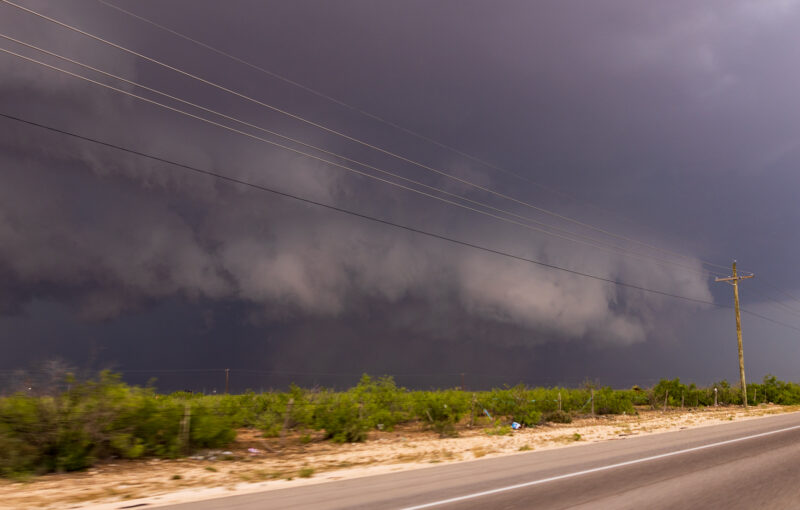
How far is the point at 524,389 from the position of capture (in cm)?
3012

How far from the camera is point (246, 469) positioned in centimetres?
1348

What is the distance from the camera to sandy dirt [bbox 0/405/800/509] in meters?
9.62

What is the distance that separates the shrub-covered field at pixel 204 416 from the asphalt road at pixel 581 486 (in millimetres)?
6147

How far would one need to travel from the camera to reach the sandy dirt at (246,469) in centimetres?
962

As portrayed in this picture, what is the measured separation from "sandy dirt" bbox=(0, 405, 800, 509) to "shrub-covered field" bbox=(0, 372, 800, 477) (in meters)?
0.54

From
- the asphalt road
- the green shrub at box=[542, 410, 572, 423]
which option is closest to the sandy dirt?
the asphalt road

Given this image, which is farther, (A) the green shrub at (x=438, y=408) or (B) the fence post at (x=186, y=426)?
(A) the green shrub at (x=438, y=408)

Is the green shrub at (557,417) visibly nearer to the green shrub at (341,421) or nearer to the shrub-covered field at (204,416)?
the shrub-covered field at (204,416)

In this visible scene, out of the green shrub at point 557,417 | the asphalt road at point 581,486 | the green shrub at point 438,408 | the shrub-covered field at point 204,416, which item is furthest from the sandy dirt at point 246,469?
the green shrub at point 557,417

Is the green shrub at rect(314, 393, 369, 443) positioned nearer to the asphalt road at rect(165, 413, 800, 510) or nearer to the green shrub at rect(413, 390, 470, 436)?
the green shrub at rect(413, 390, 470, 436)

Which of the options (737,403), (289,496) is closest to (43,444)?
(289,496)

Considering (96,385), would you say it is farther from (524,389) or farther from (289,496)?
(524,389)

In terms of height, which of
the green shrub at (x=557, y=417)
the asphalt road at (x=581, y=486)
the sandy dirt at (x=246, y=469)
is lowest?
the green shrub at (x=557, y=417)

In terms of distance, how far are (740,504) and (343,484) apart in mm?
6866
